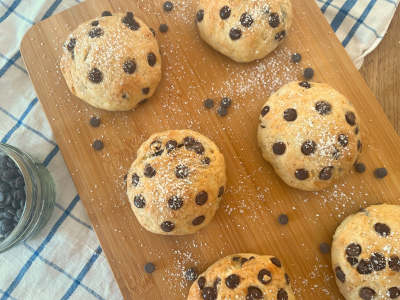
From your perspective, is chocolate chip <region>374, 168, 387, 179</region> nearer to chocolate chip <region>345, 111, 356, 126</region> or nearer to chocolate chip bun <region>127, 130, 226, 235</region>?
chocolate chip <region>345, 111, 356, 126</region>

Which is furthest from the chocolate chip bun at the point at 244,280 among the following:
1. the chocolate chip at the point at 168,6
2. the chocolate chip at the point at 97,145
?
the chocolate chip at the point at 168,6

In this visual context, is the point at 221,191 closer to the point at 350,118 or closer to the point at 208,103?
the point at 208,103

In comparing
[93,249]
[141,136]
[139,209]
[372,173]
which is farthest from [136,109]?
[372,173]

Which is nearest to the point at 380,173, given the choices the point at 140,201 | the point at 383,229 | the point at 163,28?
the point at 383,229

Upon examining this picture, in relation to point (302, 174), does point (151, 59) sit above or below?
above

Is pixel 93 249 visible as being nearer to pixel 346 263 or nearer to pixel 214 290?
pixel 214 290

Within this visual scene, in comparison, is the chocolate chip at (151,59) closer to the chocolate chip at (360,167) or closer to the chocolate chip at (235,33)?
the chocolate chip at (235,33)

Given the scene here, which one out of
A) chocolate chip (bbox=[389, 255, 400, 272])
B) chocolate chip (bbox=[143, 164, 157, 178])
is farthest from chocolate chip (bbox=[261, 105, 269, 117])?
chocolate chip (bbox=[389, 255, 400, 272])

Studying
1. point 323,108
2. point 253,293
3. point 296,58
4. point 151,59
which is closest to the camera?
point 253,293
